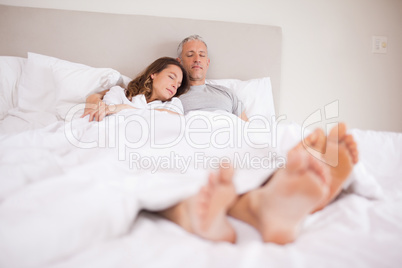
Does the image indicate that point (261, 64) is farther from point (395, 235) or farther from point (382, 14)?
point (395, 235)

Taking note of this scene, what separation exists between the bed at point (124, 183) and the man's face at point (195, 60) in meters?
0.39

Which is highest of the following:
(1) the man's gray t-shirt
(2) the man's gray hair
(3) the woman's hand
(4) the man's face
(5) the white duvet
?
(2) the man's gray hair

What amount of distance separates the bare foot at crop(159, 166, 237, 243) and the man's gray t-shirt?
3.40ft

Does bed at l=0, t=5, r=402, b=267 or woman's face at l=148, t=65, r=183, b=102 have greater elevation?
woman's face at l=148, t=65, r=183, b=102

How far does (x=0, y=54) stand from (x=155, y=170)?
1396 millimetres

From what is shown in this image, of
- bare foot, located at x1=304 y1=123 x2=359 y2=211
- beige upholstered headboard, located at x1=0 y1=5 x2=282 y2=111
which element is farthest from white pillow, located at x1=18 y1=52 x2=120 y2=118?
bare foot, located at x1=304 y1=123 x2=359 y2=211

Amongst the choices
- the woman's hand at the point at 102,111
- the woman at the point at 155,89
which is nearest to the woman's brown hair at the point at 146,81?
the woman at the point at 155,89

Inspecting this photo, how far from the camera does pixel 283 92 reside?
1.98 m

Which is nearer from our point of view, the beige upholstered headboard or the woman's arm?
the woman's arm

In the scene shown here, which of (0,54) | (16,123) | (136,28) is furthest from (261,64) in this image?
(0,54)

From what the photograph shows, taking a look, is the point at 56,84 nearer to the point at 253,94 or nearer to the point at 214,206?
the point at 253,94

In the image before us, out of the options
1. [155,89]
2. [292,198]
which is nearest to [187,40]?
[155,89]

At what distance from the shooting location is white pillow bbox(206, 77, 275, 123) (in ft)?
5.39

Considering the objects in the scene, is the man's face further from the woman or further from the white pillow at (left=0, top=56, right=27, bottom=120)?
the white pillow at (left=0, top=56, right=27, bottom=120)
